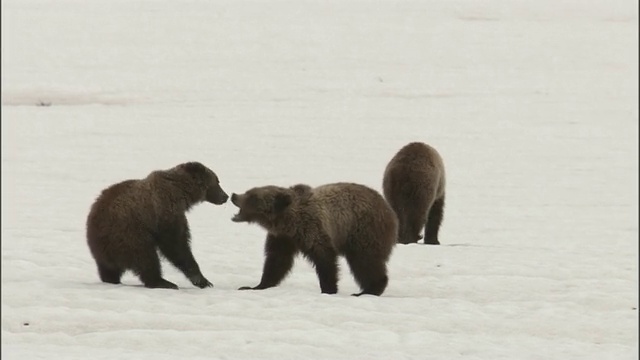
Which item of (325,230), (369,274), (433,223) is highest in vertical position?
(325,230)

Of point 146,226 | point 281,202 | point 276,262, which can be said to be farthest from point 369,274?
point 146,226

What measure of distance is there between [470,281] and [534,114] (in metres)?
18.5

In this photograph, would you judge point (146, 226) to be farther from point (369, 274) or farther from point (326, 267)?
point (369, 274)

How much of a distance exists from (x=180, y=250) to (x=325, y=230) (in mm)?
1137

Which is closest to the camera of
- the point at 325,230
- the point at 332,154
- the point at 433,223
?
the point at 325,230

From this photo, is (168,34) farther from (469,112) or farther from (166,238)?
(166,238)

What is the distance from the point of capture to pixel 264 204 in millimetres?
9008

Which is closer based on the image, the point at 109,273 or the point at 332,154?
the point at 109,273

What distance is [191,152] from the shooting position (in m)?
22.4

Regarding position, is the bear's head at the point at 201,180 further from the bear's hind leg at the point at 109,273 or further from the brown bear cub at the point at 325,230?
the bear's hind leg at the point at 109,273

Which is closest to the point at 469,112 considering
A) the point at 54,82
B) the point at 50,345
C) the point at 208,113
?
the point at 208,113

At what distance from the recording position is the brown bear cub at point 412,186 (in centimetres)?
1227

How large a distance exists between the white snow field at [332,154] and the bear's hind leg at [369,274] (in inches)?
9.1

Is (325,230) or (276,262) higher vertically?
(325,230)
